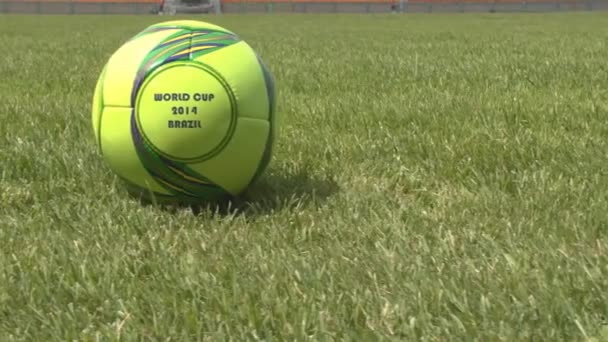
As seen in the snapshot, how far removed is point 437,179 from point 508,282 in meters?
1.34

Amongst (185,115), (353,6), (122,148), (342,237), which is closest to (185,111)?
(185,115)

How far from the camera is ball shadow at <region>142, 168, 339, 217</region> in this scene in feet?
9.40

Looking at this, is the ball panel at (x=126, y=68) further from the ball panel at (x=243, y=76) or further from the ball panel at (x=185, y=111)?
the ball panel at (x=243, y=76)

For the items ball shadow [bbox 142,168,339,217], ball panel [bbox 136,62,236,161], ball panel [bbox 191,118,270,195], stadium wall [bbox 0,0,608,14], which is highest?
stadium wall [bbox 0,0,608,14]

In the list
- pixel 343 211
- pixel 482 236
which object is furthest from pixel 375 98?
pixel 482 236

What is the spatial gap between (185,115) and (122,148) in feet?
1.15

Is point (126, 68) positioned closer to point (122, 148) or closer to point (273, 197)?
point (122, 148)

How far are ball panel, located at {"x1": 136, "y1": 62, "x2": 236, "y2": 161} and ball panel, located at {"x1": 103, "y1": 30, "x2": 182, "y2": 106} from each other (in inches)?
3.8

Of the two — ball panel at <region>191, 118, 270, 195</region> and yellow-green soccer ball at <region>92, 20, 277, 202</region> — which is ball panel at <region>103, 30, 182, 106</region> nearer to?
yellow-green soccer ball at <region>92, 20, 277, 202</region>

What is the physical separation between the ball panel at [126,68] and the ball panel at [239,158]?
16.7 inches

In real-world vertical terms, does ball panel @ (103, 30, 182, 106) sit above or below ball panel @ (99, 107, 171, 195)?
above

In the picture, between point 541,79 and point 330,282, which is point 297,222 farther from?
point 541,79

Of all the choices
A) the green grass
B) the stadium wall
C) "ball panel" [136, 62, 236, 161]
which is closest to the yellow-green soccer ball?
"ball panel" [136, 62, 236, 161]

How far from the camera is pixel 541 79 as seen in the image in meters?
6.50
